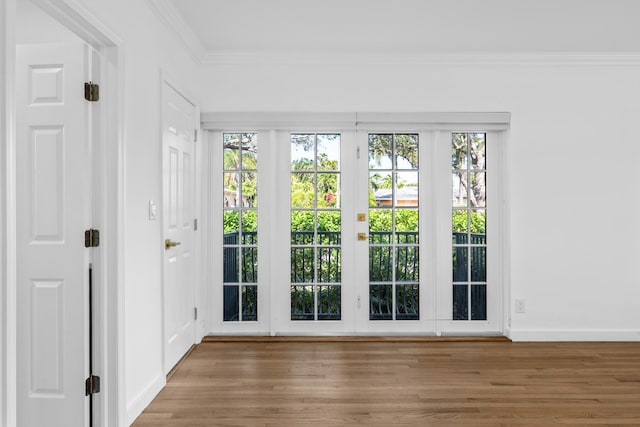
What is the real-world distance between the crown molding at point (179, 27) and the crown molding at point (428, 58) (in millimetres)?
199

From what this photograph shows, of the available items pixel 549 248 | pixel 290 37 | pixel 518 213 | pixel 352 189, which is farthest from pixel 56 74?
pixel 549 248

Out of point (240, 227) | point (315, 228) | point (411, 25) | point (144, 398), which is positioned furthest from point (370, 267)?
point (144, 398)

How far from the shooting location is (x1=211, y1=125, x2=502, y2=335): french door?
13.9 ft

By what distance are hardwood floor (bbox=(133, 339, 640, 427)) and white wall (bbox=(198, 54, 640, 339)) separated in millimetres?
426

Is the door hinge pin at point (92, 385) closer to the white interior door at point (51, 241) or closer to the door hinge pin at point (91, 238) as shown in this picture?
the white interior door at point (51, 241)

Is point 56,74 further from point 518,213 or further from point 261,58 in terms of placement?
point 518,213

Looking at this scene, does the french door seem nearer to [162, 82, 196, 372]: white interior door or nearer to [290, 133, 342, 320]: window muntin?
[290, 133, 342, 320]: window muntin

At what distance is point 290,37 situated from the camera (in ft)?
12.3

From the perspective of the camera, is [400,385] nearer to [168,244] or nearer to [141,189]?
[168,244]

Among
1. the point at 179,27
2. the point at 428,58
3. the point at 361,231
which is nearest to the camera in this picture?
the point at 179,27

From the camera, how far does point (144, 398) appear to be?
2766 millimetres

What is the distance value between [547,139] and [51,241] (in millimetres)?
3813

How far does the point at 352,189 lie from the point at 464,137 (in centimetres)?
109

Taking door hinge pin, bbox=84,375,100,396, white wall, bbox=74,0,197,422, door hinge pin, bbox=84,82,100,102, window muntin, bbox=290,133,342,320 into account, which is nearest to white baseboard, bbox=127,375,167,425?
white wall, bbox=74,0,197,422
